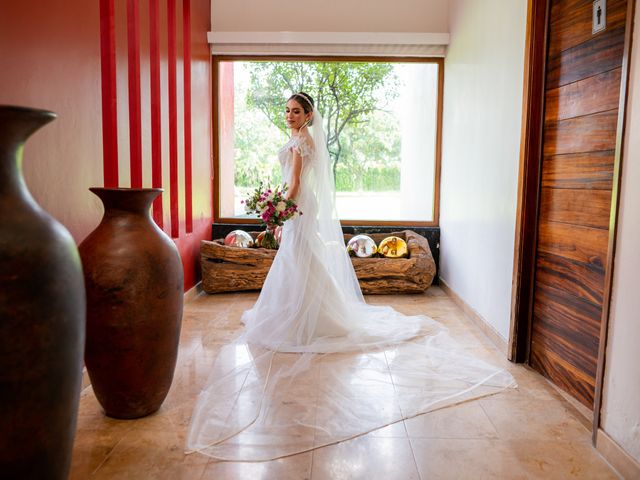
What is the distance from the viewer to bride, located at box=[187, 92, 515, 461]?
7.35 ft

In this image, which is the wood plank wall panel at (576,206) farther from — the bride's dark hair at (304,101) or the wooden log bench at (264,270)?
the wooden log bench at (264,270)

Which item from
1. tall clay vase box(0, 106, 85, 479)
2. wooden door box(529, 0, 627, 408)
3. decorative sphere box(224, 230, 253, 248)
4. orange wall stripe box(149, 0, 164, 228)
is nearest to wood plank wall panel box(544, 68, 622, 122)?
wooden door box(529, 0, 627, 408)

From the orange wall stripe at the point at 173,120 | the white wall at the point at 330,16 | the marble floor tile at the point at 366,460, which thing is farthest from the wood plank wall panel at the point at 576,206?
the white wall at the point at 330,16

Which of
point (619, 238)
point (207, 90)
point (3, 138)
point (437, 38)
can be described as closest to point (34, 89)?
point (3, 138)

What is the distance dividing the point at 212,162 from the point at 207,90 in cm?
73

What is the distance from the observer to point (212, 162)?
18.5ft

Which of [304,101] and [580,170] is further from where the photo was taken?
[304,101]

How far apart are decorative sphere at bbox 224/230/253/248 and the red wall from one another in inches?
15.7

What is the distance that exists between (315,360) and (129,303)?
1293 millimetres

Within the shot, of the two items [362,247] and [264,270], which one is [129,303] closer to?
[264,270]

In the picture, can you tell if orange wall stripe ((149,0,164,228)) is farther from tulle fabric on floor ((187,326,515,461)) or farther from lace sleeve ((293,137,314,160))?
tulle fabric on floor ((187,326,515,461))

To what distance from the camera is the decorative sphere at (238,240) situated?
5.09 m

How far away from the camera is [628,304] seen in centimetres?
189

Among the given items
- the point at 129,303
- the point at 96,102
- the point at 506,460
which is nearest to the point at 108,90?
the point at 96,102
